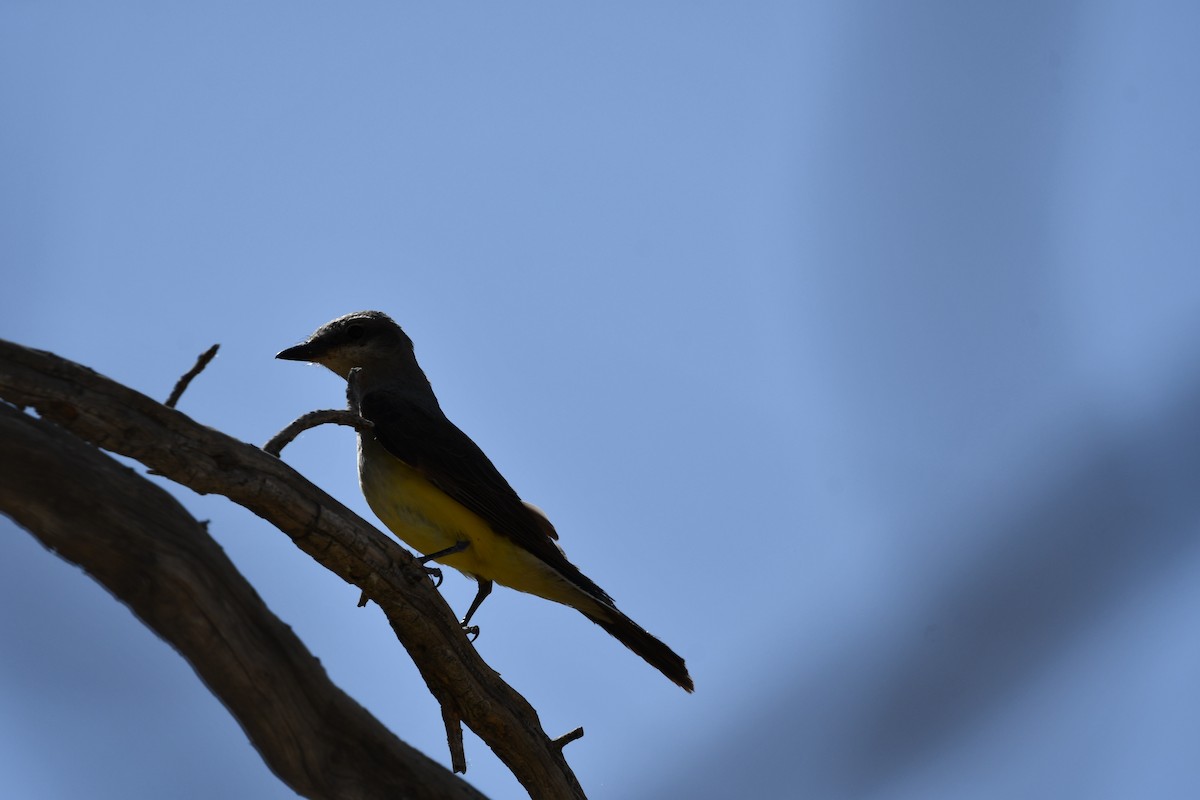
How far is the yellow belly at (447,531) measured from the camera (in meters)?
6.35

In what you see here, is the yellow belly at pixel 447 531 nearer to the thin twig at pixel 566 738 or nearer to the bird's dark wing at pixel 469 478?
the bird's dark wing at pixel 469 478

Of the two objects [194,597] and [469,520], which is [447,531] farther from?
[194,597]

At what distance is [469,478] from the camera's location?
636 cm

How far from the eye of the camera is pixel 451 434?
22.1 feet

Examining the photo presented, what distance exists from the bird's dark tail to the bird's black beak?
2523 millimetres

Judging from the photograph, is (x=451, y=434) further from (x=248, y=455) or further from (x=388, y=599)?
(x=248, y=455)

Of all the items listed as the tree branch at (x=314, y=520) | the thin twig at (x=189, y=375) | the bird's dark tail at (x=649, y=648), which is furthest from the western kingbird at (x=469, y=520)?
the thin twig at (x=189, y=375)

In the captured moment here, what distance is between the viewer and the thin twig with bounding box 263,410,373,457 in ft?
14.7

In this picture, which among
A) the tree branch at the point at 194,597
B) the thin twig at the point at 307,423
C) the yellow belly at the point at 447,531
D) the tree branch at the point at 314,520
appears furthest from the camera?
the yellow belly at the point at 447,531

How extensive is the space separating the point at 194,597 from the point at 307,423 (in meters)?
0.99

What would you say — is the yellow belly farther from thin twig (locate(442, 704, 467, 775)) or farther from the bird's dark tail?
thin twig (locate(442, 704, 467, 775))

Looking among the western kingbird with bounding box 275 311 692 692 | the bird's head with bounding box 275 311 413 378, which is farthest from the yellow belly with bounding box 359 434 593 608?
the bird's head with bounding box 275 311 413 378

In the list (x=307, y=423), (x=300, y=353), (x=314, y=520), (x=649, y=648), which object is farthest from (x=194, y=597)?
(x=300, y=353)

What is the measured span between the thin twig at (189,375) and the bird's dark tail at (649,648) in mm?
2763
